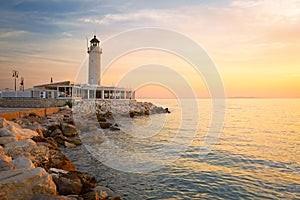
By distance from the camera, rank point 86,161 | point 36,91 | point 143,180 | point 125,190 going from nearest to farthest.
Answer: point 125,190
point 143,180
point 86,161
point 36,91

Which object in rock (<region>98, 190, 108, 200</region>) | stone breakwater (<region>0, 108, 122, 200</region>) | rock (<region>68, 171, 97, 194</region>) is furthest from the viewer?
rock (<region>68, 171, 97, 194</region>)

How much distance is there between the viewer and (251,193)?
6.43 m

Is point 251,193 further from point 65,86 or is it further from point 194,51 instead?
point 65,86

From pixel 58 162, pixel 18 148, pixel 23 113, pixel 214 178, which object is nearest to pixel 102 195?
pixel 58 162

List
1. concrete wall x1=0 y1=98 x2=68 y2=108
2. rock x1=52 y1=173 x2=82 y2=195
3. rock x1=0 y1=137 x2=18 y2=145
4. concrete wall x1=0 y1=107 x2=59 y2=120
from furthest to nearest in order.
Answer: concrete wall x1=0 y1=98 x2=68 y2=108 → concrete wall x1=0 y1=107 x2=59 y2=120 → rock x1=0 y1=137 x2=18 y2=145 → rock x1=52 y1=173 x2=82 y2=195

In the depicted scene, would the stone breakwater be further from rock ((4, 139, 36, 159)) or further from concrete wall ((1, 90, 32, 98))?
concrete wall ((1, 90, 32, 98))

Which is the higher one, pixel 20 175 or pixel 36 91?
pixel 36 91

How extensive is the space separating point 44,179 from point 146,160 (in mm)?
5401

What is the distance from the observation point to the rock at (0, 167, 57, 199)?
3926 millimetres

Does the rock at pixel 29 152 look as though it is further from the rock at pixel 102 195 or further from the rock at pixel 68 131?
the rock at pixel 68 131

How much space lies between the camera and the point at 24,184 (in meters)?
4.09

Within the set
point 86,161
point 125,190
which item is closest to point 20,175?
point 125,190

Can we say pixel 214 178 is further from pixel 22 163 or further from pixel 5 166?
pixel 5 166

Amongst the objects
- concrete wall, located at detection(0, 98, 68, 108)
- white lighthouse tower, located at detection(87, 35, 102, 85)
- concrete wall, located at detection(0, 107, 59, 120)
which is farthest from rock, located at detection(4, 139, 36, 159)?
white lighthouse tower, located at detection(87, 35, 102, 85)
